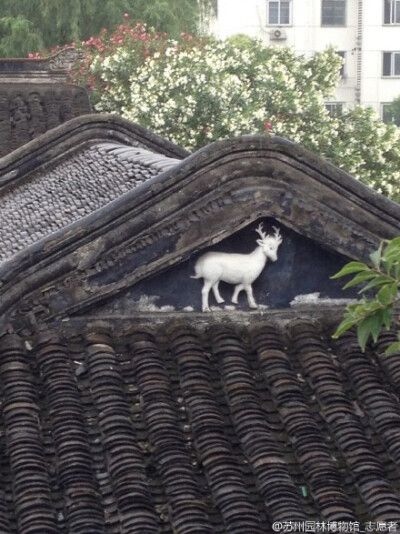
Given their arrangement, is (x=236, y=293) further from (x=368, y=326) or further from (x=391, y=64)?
(x=391, y=64)

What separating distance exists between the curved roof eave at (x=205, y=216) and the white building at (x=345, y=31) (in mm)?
37718

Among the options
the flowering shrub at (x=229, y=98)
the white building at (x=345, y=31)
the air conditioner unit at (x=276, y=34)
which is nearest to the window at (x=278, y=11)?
the white building at (x=345, y=31)

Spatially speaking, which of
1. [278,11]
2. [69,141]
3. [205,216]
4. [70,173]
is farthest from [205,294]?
[278,11]

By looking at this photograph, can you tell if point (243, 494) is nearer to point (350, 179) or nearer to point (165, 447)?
point (165, 447)

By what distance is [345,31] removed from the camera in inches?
1804

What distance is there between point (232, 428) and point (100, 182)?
18.0 ft

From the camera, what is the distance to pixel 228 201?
7.28 metres

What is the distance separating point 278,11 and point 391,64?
506cm

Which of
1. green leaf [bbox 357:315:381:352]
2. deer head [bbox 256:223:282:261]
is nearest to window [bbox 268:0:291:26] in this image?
deer head [bbox 256:223:282:261]

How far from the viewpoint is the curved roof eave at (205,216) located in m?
7.01

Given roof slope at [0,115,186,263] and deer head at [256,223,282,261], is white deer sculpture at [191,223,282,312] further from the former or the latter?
roof slope at [0,115,186,263]

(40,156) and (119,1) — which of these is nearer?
(40,156)

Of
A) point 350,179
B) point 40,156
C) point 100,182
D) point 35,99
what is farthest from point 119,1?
point 350,179

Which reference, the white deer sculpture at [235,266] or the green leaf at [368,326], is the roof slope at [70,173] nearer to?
the white deer sculpture at [235,266]
